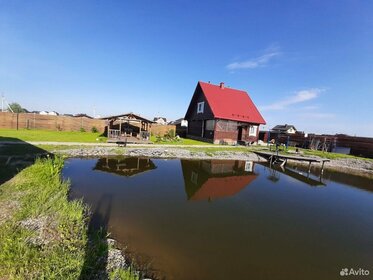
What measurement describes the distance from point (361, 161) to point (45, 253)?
2548 centimetres

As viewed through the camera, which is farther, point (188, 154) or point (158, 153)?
point (188, 154)

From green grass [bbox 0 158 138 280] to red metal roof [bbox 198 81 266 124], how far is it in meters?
19.5

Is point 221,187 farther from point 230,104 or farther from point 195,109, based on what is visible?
point 195,109

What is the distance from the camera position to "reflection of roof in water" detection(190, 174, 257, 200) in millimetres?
8898

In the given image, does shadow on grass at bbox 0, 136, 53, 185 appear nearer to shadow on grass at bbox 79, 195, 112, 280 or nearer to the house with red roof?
shadow on grass at bbox 79, 195, 112, 280

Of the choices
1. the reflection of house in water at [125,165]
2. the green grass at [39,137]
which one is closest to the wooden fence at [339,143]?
the reflection of house in water at [125,165]

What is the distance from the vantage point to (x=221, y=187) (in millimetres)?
10320

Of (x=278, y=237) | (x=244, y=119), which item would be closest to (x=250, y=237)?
(x=278, y=237)

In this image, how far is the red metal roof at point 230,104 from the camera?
24.7m

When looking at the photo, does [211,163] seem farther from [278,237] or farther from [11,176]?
[11,176]

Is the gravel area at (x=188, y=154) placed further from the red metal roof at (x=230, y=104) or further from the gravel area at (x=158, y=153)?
the red metal roof at (x=230, y=104)

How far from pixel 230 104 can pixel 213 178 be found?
54.5ft

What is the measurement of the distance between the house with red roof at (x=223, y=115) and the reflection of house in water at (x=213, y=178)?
8442mm

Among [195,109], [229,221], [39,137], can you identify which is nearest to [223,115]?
[195,109]
